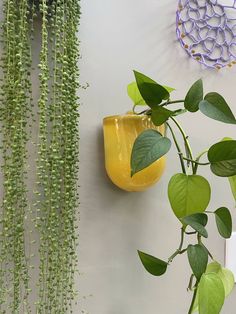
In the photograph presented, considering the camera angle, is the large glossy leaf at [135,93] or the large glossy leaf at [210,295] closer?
the large glossy leaf at [210,295]

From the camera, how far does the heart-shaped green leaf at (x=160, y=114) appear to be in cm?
87

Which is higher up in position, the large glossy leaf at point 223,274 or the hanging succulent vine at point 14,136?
the hanging succulent vine at point 14,136

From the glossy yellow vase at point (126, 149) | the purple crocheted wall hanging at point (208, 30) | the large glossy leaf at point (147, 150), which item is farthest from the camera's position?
the purple crocheted wall hanging at point (208, 30)

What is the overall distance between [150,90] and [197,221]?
31cm

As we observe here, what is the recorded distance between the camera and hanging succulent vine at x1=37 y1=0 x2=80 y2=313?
0.86 m

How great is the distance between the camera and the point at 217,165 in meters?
0.84

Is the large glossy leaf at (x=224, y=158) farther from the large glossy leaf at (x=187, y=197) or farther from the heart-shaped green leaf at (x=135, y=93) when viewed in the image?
the heart-shaped green leaf at (x=135, y=93)

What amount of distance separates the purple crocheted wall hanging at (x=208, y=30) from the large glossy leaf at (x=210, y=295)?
652mm

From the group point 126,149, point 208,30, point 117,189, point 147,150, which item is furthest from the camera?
point 208,30

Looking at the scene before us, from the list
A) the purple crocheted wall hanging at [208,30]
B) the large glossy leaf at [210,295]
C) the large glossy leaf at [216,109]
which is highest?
the purple crocheted wall hanging at [208,30]

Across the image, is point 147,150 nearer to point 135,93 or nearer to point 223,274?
point 135,93

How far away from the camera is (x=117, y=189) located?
105 cm

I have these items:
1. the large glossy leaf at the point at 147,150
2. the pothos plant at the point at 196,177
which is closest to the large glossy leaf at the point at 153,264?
the pothos plant at the point at 196,177

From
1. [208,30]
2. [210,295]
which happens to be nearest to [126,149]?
[210,295]
